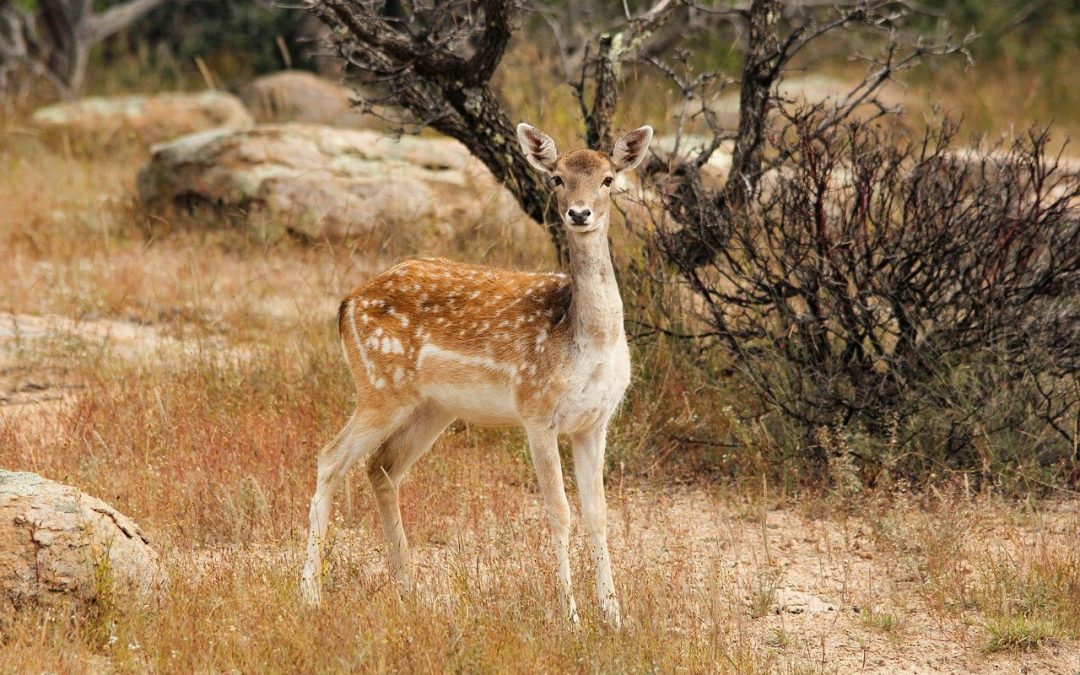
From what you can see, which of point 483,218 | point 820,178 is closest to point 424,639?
point 820,178

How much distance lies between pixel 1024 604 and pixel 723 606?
1.22 metres

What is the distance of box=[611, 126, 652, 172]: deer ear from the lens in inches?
239

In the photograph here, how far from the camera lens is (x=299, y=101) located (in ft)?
57.1

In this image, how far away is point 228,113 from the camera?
648 inches

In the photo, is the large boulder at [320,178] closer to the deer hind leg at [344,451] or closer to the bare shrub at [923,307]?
the bare shrub at [923,307]

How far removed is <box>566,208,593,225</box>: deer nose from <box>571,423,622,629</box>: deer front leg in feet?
2.97

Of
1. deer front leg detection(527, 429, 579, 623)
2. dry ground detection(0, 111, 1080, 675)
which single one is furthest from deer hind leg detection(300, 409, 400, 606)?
deer front leg detection(527, 429, 579, 623)

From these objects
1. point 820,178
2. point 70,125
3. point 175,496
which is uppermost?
point 820,178

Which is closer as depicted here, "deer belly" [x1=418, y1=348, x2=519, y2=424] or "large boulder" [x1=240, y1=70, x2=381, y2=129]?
"deer belly" [x1=418, y1=348, x2=519, y2=424]

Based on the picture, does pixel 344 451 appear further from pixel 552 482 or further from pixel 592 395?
pixel 592 395

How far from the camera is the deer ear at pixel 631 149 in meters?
6.08

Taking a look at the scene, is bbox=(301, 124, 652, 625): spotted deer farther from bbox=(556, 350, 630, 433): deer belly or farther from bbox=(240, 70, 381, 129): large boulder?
bbox=(240, 70, 381, 129): large boulder

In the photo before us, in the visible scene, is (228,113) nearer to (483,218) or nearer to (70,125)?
(70,125)

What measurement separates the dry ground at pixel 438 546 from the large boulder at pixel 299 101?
7218 mm
